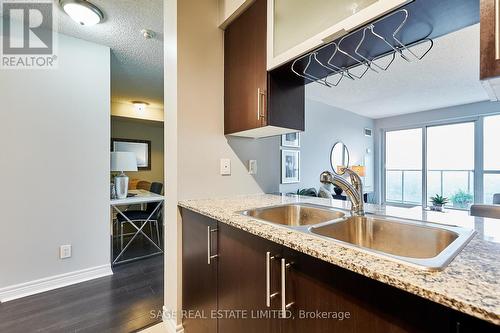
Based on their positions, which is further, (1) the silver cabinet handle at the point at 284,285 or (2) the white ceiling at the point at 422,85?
(2) the white ceiling at the point at 422,85

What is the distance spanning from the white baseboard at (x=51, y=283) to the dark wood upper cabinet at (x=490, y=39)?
10.2ft

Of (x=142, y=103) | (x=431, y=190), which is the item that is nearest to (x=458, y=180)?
(x=431, y=190)

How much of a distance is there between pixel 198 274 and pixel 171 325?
589 mm

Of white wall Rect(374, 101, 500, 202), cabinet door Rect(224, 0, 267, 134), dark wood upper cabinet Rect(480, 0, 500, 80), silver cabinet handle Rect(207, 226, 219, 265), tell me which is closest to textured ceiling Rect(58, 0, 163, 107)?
cabinet door Rect(224, 0, 267, 134)

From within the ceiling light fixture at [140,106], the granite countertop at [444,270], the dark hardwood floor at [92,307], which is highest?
the ceiling light fixture at [140,106]

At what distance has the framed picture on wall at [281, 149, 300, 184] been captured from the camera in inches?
155

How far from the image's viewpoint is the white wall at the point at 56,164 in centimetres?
201

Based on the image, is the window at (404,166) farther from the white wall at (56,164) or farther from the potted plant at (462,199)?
the white wall at (56,164)

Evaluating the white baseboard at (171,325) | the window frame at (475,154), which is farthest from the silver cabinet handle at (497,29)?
the window frame at (475,154)

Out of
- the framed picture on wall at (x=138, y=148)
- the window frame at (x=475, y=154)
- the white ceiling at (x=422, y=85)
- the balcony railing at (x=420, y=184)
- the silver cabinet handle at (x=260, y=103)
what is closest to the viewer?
the silver cabinet handle at (x=260, y=103)

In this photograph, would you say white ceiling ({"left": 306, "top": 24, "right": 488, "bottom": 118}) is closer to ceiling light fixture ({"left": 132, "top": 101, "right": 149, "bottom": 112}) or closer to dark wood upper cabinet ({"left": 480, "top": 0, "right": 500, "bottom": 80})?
dark wood upper cabinet ({"left": 480, "top": 0, "right": 500, "bottom": 80})

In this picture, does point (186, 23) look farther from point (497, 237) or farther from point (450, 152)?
point (450, 152)

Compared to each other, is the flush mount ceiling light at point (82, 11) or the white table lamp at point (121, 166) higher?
the flush mount ceiling light at point (82, 11)

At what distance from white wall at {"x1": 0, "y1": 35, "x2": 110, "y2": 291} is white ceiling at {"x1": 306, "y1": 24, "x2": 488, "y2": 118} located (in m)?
3.03
